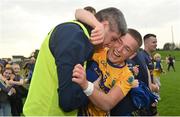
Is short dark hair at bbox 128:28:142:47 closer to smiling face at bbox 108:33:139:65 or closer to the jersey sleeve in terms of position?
smiling face at bbox 108:33:139:65

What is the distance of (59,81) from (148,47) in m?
6.46

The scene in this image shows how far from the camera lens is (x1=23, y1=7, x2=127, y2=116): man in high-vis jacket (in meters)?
3.70

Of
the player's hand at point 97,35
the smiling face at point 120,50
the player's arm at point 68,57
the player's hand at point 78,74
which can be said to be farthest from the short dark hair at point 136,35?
the player's hand at point 78,74

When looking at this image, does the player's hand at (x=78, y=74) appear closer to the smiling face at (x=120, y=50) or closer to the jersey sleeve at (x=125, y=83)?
the jersey sleeve at (x=125, y=83)

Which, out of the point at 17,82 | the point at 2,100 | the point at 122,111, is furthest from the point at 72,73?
the point at 17,82

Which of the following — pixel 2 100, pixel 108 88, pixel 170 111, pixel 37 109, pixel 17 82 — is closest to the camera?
pixel 37 109

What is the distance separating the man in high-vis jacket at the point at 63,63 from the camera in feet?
12.1

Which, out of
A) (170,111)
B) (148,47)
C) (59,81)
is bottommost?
(170,111)

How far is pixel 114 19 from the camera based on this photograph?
406cm

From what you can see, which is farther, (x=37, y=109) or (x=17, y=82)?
(x=17, y=82)

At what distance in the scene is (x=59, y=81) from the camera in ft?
A: 12.2

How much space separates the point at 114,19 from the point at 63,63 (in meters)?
0.65

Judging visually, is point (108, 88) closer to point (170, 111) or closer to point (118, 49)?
point (118, 49)

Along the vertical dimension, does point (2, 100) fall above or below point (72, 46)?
below
